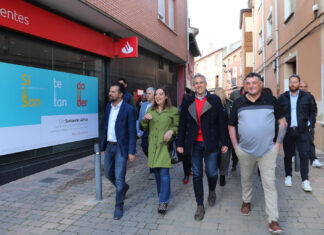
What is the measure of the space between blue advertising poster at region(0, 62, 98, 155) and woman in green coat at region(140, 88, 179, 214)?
305cm

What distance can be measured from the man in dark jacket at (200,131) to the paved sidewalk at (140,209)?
41cm

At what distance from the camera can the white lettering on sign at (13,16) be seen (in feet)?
16.9

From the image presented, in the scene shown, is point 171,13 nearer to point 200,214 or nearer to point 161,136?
point 161,136

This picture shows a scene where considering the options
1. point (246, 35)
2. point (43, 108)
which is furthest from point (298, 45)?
point (246, 35)

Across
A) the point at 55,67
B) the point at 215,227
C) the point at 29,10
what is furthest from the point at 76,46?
the point at 215,227

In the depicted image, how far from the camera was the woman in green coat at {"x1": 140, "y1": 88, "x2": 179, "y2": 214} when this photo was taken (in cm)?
382

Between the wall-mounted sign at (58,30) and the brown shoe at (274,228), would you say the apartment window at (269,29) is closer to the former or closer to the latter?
the wall-mounted sign at (58,30)

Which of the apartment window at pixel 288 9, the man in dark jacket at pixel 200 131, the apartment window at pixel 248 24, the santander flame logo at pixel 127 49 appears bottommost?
the man in dark jacket at pixel 200 131

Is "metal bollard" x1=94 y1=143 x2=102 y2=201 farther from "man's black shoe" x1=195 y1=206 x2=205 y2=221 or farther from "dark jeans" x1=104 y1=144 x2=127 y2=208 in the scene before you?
"man's black shoe" x1=195 y1=206 x2=205 y2=221

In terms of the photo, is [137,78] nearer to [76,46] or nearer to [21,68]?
[76,46]

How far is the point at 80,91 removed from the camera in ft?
24.8

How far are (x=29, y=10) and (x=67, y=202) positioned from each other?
388cm

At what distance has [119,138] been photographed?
383 cm

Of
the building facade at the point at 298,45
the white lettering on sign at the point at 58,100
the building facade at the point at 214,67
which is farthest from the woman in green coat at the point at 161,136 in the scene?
the building facade at the point at 214,67
